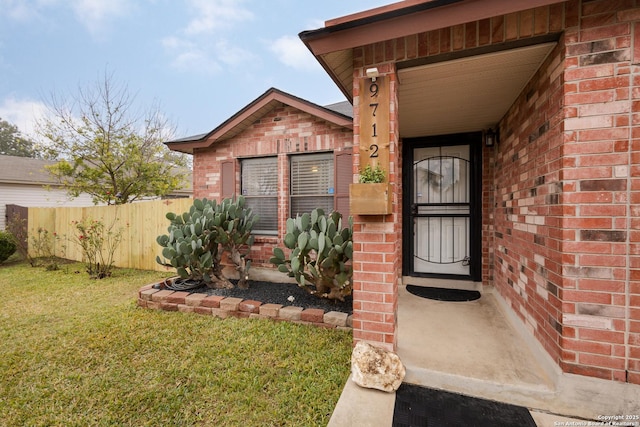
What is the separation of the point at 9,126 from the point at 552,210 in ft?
111

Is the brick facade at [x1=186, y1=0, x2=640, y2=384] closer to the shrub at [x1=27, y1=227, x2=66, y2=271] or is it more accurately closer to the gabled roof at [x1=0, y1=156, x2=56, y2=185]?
the shrub at [x1=27, y1=227, x2=66, y2=271]

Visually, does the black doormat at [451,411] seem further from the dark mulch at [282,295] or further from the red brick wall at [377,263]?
the dark mulch at [282,295]

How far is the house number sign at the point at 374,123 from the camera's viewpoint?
6.84 ft

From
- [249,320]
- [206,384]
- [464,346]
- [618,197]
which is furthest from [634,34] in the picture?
[249,320]

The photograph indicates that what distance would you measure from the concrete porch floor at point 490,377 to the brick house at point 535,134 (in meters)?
0.12

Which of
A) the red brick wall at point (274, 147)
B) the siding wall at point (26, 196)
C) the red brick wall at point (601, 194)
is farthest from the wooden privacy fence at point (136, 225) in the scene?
the red brick wall at point (601, 194)

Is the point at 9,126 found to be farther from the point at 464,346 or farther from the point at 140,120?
the point at 464,346

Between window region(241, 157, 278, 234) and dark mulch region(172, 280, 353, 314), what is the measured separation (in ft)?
3.60

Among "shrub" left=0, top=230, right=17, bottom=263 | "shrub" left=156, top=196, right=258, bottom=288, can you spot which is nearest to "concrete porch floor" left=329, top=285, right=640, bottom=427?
"shrub" left=156, top=196, right=258, bottom=288

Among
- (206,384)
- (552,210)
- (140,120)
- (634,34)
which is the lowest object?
(206,384)

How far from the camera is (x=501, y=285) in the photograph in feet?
11.1

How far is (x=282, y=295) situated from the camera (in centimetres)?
393

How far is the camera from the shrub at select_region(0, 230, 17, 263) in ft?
23.1

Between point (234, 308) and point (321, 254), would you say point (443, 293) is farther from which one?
point (234, 308)
